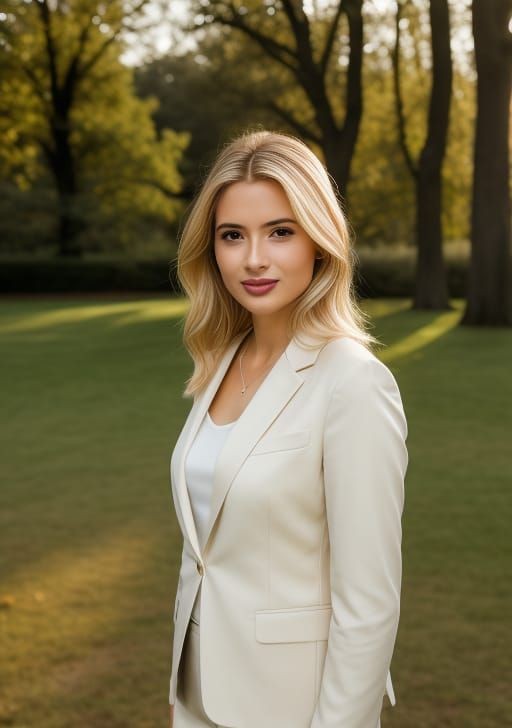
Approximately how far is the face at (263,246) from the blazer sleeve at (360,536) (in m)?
0.37

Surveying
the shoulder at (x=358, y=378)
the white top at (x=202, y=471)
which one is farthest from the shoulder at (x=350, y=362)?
the white top at (x=202, y=471)

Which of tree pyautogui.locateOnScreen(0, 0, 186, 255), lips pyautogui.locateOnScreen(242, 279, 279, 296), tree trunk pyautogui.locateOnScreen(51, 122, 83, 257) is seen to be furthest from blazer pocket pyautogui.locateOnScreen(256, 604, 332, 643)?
tree trunk pyautogui.locateOnScreen(51, 122, 83, 257)

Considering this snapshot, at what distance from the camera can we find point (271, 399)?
2.36 meters

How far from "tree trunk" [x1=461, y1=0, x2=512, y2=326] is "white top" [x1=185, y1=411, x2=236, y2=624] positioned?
20100 millimetres

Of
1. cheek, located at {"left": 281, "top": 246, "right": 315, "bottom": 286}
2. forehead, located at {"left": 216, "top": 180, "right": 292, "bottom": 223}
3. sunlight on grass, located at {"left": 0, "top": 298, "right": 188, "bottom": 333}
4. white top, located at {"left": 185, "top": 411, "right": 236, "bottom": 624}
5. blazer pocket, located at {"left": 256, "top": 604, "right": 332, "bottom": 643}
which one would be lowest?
sunlight on grass, located at {"left": 0, "top": 298, "right": 188, "bottom": 333}

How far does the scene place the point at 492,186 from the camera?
22.2 metres

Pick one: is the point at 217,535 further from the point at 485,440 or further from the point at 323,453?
the point at 485,440

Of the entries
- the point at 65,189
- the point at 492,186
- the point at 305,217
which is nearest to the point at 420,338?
the point at 492,186

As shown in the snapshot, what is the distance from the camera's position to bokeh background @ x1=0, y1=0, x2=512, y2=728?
5.44m

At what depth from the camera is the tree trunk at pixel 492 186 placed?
71.2 feet

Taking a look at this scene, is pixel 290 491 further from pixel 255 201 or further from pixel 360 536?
pixel 255 201

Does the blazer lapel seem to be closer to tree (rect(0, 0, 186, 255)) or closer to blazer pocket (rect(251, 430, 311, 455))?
blazer pocket (rect(251, 430, 311, 455))

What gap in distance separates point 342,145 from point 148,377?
37.0 feet

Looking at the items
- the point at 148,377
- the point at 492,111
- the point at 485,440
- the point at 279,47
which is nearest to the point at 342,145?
the point at 279,47
